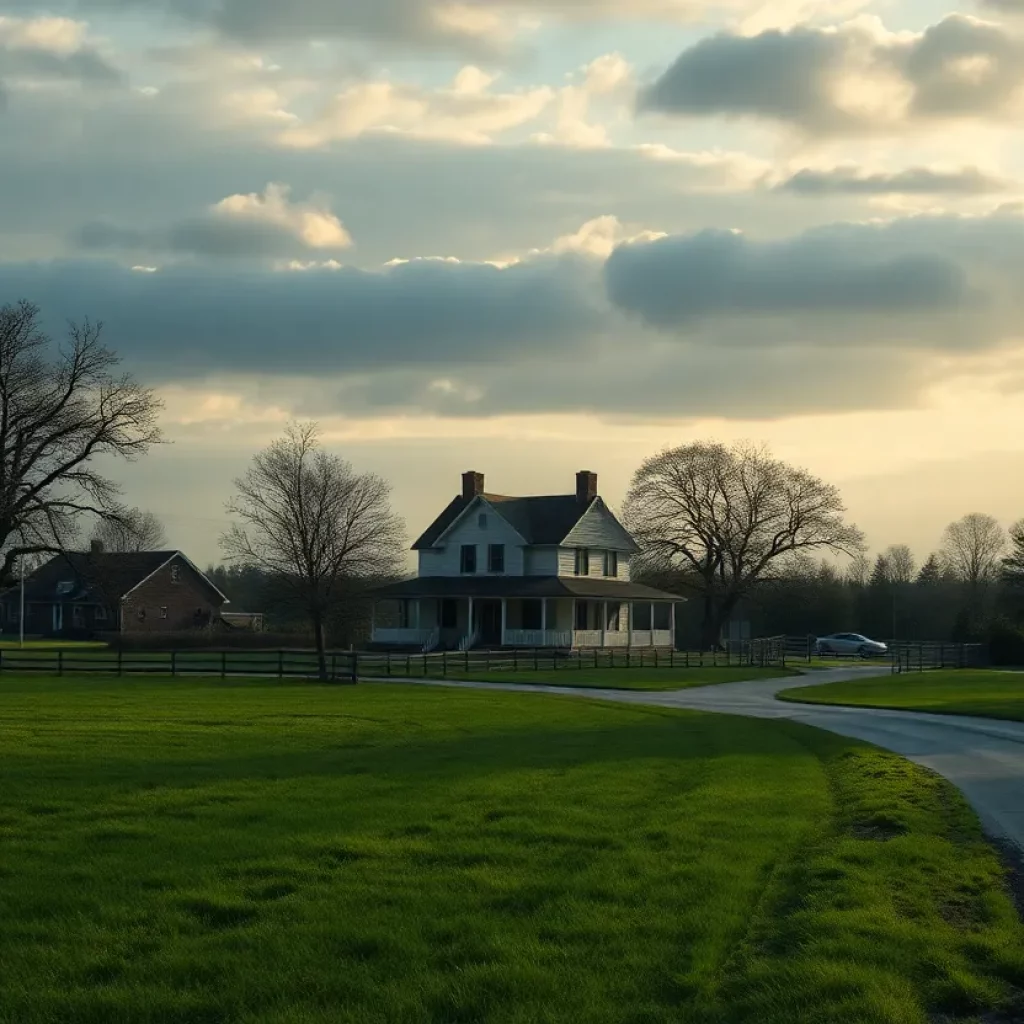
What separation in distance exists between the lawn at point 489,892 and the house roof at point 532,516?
50.0 meters

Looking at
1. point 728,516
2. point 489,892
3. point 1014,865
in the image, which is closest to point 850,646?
point 728,516

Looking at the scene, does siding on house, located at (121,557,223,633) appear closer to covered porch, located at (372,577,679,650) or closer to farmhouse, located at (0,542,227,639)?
farmhouse, located at (0,542,227,639)

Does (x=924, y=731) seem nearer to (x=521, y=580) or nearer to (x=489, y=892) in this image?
(x=489, y=892)

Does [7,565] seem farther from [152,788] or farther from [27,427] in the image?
[152,788]

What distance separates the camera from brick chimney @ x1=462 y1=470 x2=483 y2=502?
247 feet

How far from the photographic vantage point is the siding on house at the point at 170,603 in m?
95.1

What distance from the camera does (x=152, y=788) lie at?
15.8m

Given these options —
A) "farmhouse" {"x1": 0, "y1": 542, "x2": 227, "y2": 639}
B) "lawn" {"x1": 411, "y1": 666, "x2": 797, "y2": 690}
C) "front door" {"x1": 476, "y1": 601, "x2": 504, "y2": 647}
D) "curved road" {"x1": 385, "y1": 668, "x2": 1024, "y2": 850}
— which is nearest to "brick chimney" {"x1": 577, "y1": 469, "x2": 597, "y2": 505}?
"front door" {"x1": 476, "y1": 601, "x2": 504, "y2": 647}

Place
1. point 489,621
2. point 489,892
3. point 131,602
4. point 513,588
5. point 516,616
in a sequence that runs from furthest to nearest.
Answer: point 131,602 < point 489,621 < point 516,616 < point 513,588 < point 489,892

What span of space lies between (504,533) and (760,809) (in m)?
55.9

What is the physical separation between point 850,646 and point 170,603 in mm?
49179

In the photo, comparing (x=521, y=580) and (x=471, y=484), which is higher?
(x=471, y=484)

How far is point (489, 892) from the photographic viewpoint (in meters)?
10.1

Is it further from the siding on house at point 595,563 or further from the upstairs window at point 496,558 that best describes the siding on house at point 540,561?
the upstairs window at point 496,558
